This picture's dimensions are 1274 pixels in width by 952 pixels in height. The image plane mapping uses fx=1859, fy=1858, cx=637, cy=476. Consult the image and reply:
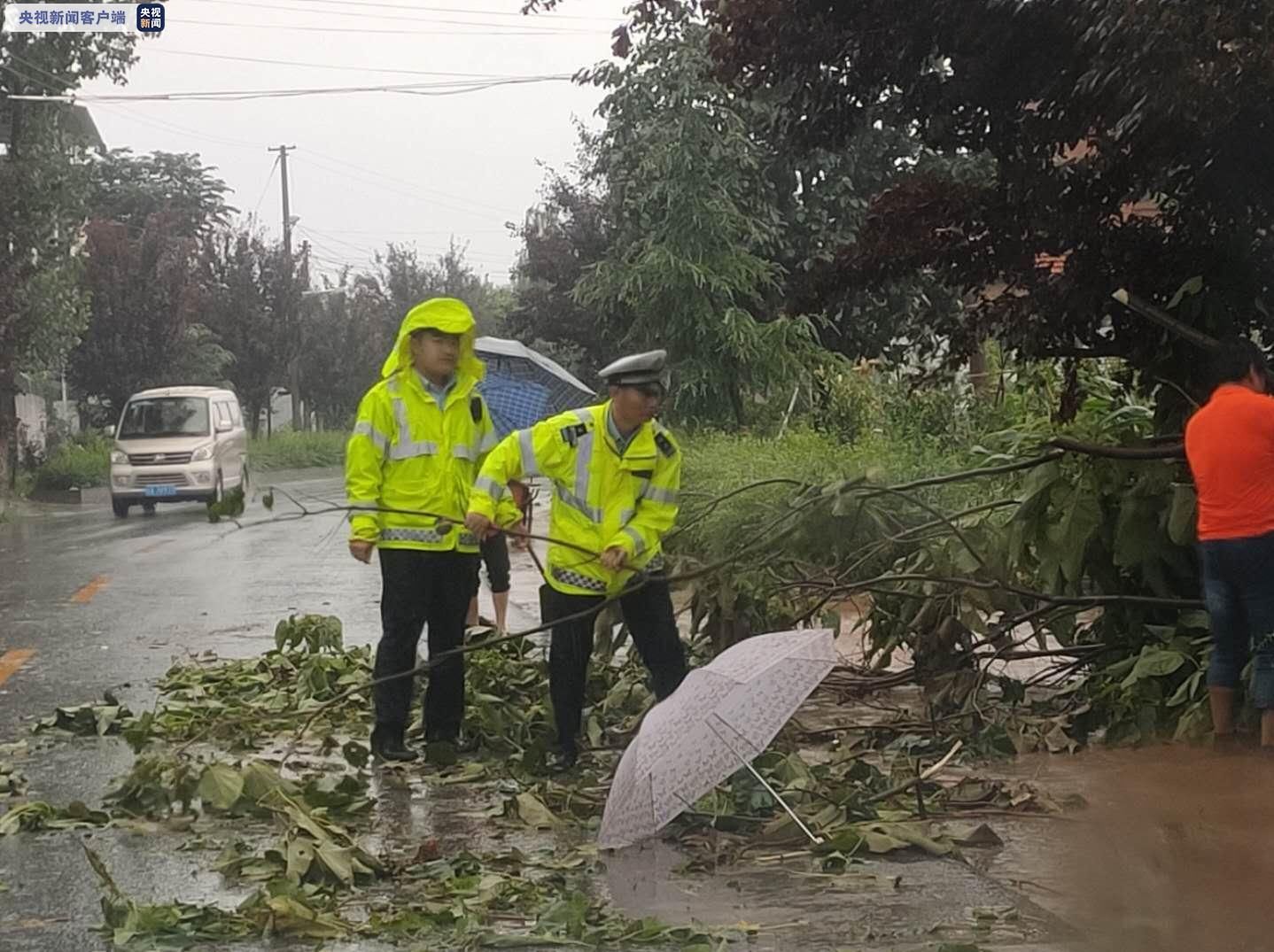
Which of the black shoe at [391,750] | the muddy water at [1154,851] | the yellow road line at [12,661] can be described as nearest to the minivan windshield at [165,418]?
the yellow road line at [12,661]

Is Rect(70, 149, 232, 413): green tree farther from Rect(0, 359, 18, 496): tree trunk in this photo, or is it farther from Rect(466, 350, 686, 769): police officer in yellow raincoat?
Rect(466, 350, 686, 769): police officer in yellow raincoat

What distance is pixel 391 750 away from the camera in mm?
7543

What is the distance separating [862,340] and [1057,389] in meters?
8.68

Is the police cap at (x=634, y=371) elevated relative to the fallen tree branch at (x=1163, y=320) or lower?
lower

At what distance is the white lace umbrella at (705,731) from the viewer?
5.41 metres

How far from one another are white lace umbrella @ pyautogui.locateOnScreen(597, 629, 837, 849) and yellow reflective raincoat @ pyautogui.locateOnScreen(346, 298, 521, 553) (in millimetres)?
1995

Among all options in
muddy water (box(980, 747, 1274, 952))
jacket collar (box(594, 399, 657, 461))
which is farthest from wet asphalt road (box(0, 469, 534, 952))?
muddy water (box(980, 747, 1274, 952))

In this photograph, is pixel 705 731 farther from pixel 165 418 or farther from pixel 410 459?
pixel 165 418

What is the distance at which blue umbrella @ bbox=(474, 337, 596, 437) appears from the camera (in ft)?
50.8

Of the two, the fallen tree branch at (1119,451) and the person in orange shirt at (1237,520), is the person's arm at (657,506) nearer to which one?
the fallen tree branch at (1119,451)

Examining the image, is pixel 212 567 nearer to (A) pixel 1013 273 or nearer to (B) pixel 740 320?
(B) pixel 740 320

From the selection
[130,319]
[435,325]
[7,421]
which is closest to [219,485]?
[7,421]

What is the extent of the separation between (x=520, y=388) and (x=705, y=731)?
34.8ft

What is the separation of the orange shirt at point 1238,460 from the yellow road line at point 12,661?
20.6ft
